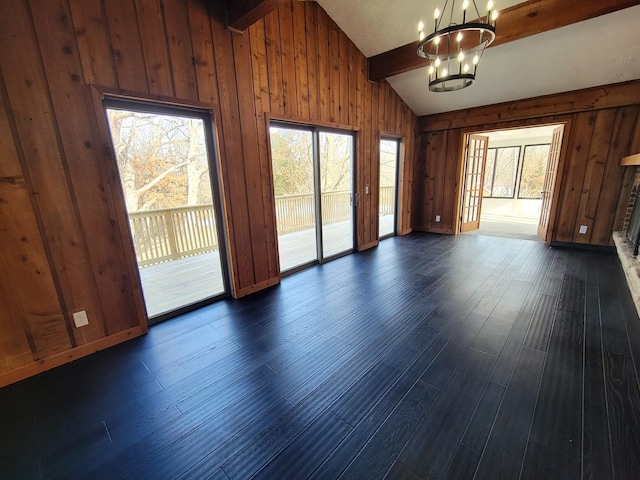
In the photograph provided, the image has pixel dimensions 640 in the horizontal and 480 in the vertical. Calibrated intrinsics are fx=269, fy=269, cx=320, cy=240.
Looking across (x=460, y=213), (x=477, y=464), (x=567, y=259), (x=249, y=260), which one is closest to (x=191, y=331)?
(x=249, y=260)

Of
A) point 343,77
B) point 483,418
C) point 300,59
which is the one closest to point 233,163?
point 300,59

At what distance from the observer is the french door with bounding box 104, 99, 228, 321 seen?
232 cm

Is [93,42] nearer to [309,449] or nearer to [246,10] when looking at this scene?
[246,10]

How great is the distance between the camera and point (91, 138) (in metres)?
1.98

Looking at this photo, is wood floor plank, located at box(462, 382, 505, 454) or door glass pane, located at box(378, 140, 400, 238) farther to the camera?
door glass pane, located at box(378, 140, 400, 238)

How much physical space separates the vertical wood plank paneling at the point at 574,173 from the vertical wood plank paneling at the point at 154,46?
18.6ft

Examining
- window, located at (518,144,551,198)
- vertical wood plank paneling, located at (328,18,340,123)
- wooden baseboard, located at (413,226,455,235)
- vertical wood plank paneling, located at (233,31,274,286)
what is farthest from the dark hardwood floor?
window, located at (518,144,551,198)

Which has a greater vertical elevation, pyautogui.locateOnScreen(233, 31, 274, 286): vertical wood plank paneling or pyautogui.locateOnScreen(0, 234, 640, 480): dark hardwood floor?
pyautogui.locateOnScreen(233, 31, 274, 286): vertical wood plank paneling

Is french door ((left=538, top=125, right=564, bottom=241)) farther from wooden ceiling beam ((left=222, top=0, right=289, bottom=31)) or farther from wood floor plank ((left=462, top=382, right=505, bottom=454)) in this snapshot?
wooden ceiling beam ((left=222, top=0, right=289, bottom=31))

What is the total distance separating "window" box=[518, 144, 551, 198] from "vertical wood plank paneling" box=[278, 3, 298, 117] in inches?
322

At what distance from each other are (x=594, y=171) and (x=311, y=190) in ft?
14.6

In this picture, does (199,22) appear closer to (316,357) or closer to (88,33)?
(88,33)

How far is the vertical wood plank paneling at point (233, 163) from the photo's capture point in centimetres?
257

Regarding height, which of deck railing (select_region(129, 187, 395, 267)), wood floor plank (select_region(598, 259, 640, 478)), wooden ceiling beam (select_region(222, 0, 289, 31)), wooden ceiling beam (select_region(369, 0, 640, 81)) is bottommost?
wood floor plank (select_region(598, 259, 640, 478))
